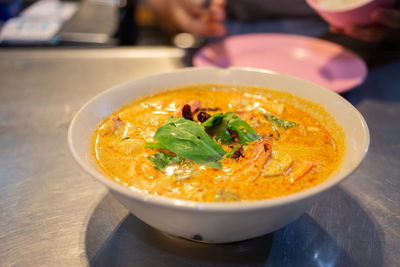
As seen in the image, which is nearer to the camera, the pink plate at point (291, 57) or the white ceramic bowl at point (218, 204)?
the white ceramic bowl at point (218, 204)

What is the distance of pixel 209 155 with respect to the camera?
4.65 ft

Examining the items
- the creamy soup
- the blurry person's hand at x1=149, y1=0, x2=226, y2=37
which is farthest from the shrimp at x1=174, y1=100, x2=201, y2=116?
the blurry person's hand at x1=149, y1=0, x2=226, y2=37

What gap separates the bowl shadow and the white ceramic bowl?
0.17 metres

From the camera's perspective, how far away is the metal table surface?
1.38 meters

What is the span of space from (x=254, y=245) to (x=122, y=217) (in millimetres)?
603

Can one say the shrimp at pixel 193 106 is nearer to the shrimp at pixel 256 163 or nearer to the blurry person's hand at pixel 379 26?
the shrimp at pixel 256 163

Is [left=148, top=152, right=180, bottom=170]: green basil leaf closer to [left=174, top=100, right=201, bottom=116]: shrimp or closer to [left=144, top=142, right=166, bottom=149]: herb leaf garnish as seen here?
[left=144, top=142, right=166, bottom=149]: herb leaf garnish

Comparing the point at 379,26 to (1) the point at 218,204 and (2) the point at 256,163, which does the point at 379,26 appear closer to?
(2) the point at 256,163

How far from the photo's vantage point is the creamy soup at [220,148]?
135 centimetres

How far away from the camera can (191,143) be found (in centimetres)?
140

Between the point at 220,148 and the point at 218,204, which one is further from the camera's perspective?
A: the point at 220,148

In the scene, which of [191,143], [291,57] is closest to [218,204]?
[191,143]

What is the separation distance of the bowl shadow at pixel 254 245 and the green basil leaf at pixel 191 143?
1.13 feet

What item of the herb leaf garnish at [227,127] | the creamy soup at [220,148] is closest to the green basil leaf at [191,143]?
the creamy soup at [220,148]
